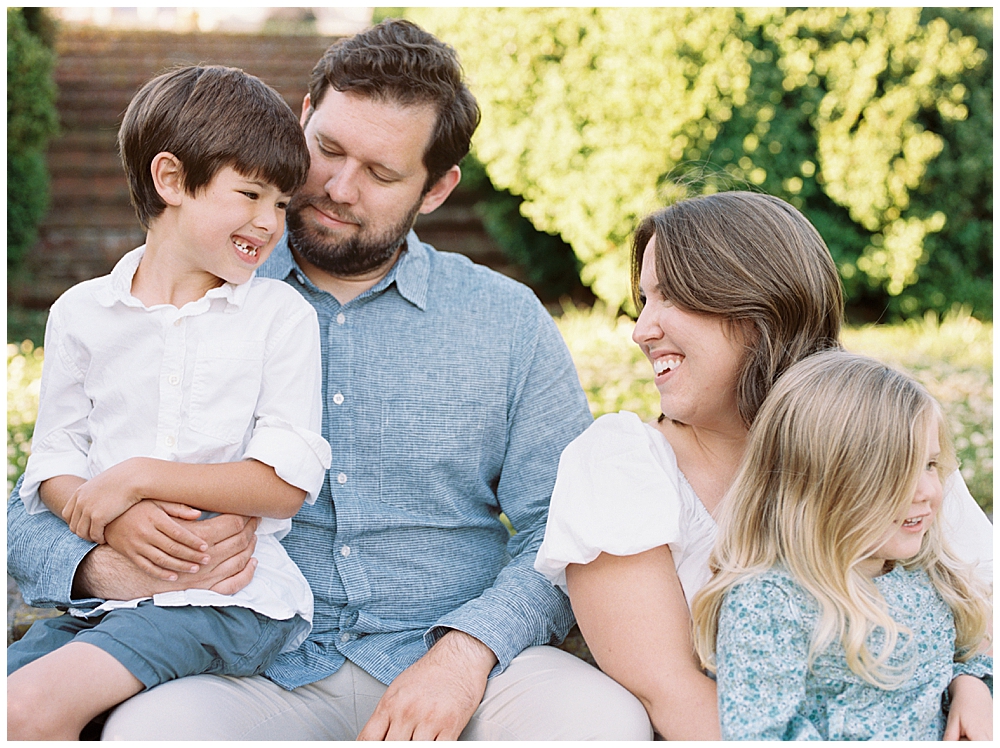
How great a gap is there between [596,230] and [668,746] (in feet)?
18.3

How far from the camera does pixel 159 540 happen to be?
1.93 metres

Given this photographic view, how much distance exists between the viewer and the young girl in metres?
1.69

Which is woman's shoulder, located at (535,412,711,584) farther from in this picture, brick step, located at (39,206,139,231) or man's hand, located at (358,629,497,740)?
brick step, located at (39,206,139,231)

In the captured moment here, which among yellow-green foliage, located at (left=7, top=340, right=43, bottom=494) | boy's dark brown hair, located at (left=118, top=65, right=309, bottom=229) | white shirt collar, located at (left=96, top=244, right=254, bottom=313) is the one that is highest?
boy's dark brown hair, located at (left=118, top=65, right=309, bottom=229)

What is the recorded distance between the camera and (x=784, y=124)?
281 inches

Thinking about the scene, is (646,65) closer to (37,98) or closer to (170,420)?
(37,98)

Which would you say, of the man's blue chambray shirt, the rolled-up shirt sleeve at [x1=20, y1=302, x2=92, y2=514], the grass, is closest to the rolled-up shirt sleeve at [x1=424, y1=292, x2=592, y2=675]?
the man's blue chambray shirt

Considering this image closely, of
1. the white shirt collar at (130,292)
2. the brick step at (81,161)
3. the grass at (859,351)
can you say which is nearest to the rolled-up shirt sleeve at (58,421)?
the white shirt collar at (130,292)

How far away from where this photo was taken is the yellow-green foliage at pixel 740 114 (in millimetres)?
6703

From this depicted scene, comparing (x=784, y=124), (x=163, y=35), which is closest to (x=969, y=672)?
(x=784, y=124)

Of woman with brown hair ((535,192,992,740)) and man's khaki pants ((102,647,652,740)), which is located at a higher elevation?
woman with brown hair ((535,192,992,740))

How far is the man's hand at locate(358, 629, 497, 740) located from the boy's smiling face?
0.90 meters

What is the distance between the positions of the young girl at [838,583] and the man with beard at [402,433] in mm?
452

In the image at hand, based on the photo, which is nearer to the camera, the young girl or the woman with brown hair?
the young girl
